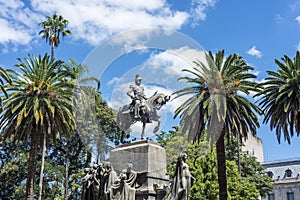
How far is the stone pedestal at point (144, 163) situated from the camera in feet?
44.7

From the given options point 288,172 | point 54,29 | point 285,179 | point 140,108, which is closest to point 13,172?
point 54,29

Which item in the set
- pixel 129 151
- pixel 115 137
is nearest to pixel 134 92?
pixel 129 151

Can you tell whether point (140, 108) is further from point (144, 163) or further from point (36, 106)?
point (36, 106)

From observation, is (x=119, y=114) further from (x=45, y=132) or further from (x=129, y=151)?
(x=45, y=132)

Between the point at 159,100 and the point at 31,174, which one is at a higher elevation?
the point at 159,100

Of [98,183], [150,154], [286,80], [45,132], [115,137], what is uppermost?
[286,80]

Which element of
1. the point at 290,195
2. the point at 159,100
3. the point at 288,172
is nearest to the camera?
the point at 159,100

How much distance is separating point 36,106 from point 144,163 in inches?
501

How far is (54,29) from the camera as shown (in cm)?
4600

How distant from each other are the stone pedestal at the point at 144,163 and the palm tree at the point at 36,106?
36.7ft

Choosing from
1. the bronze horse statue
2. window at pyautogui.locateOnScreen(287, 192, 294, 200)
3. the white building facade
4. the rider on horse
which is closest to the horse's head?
the bronze horse statue

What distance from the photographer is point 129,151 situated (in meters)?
14.6

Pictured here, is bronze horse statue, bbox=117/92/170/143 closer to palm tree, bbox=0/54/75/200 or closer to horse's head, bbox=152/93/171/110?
horse's head, bbox=152/93/171/110

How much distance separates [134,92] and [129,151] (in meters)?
2.20
